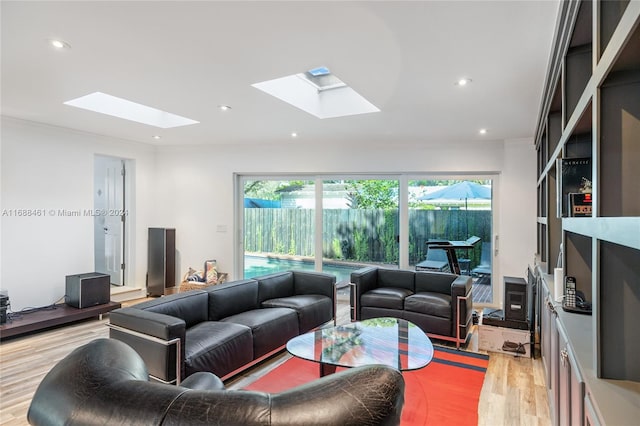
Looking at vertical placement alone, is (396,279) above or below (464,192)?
below

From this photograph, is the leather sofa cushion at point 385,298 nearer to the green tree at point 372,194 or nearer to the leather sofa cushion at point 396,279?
the leather sofa cushion at point 396,279

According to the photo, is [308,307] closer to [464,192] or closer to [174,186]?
[464,192]

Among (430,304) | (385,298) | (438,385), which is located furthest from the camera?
(385,298)

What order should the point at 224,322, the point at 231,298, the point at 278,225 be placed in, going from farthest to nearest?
the point at 278,225 < the point at 231,298 < the point at 224,322

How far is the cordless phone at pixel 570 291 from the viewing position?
1899mm

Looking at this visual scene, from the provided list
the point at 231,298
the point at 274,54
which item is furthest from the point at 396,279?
the point at 274,54

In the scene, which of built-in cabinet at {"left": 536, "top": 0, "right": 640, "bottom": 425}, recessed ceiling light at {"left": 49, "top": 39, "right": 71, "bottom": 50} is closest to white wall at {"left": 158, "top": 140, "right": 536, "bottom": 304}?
recessed ceiling light at {"left": 49, "top": 39, "right": 71, "bottom": 50}

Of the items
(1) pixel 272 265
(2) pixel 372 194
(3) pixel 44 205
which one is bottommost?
(1) pixel 272 265

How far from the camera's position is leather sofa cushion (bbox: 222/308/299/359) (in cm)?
318

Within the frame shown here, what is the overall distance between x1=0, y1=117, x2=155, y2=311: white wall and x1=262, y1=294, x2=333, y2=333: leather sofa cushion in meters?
3.20

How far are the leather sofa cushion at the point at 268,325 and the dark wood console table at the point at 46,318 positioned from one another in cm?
244

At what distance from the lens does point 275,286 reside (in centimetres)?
417

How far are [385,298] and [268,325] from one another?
150 cm

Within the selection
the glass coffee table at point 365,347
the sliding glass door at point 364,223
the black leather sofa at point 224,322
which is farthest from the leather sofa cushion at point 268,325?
the sliding glass door at point 364,223
